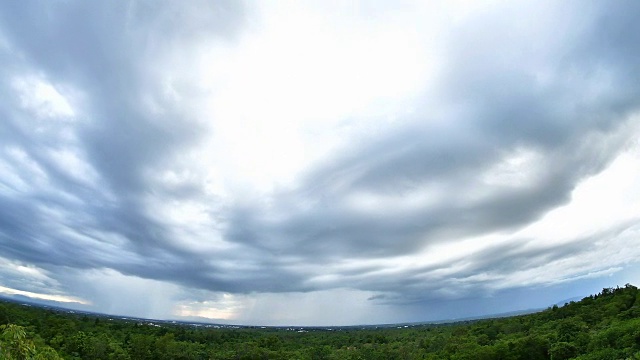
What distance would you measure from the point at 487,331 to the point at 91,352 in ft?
406

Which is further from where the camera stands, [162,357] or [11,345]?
[162,357]

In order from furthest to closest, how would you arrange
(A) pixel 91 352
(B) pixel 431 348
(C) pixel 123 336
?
1. (C) pixel 123 336
2. (B) pixel 431 348
3. (A) pixel 91 352

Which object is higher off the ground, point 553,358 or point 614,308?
point 614,308

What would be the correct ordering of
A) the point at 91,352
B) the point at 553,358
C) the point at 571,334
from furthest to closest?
the point at 91,352
the point at 571,334
the point at 553,358

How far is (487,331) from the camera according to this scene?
145875 mm

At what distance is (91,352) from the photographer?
4557 inches

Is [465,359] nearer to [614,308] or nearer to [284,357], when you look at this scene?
[284,357]

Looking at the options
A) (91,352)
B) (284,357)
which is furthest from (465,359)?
(91,352)

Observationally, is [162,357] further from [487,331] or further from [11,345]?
[11,345]

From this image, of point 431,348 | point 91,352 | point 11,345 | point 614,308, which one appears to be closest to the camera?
point 11,345

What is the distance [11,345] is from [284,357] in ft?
399

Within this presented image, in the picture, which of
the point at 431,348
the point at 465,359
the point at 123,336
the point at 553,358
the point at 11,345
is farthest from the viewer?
the point at 123,336

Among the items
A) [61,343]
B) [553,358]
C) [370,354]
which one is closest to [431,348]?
[370,354]

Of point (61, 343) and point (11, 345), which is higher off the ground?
point (11, 345)
